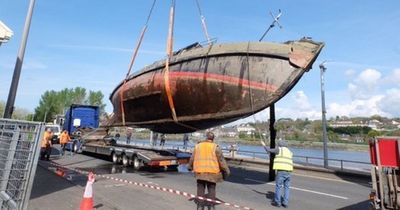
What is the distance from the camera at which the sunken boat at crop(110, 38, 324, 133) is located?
412 inches

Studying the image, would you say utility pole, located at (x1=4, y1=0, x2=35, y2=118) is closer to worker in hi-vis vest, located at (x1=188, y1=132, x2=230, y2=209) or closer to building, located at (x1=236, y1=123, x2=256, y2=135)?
worker in hi-vis vest, located at (x1=188, y1=132, x2=230, y2=209)

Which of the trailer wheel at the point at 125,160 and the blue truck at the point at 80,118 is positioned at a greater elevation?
the blue truck at the point at 80,118

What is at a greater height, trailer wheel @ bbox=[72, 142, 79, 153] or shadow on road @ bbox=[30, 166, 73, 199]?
trailer wheel @ bbox=[72, 142, 79, 153]

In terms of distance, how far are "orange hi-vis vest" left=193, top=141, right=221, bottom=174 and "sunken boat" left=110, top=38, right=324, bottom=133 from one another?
13.7 feet

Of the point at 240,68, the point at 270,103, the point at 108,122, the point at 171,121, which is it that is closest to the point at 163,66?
the point at 171,121

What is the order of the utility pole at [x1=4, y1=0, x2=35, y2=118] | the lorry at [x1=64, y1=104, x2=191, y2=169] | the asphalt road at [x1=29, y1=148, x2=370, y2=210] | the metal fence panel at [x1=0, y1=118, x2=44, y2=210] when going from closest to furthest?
the metal fence panel at [x1=0, y1=118, x2=44, y2=210]
the asphalt road at [x1=29, y1=148, x2=370, y2=210]
the utility pole at [x1=4, y1=0, x2=35, y2=118]
the lorry at [x1=64, y1=104, x2=191, y2=169]

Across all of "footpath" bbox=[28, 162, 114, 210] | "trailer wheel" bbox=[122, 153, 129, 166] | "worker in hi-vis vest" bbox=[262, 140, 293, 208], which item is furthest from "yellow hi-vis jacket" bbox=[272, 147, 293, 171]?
"trailer wheel" bbox=[122, 153, 129, 166]

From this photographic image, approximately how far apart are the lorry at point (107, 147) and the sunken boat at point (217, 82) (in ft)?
4.19

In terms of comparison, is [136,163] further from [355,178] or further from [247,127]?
[355,178]

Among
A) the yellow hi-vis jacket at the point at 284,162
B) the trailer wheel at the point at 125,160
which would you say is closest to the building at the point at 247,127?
the yellow hi-vis jacket at the point at 284,162

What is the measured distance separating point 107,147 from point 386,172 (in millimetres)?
14892

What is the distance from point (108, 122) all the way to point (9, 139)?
46.8ft

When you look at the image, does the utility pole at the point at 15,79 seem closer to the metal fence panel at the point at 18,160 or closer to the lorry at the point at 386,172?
the metal fence panel at the point at 18,160

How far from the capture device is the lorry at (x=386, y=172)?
556 cm
